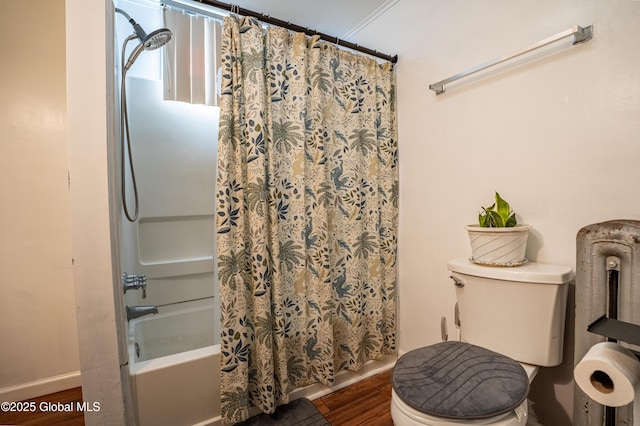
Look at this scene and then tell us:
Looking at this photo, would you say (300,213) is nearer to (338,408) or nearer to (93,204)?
(93,204)

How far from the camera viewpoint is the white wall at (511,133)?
988mm

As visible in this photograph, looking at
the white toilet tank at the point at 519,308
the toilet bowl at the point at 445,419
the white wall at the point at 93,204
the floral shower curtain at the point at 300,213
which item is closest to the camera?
the toilet bowl at the point at 445,419

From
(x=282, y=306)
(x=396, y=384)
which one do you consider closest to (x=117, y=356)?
(x=282, y=306)

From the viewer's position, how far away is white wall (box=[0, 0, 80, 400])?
4.82 ft

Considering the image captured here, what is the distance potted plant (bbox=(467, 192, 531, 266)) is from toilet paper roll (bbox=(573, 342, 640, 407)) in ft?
1.88

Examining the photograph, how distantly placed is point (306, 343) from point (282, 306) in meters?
0.29

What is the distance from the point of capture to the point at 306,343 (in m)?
1.50

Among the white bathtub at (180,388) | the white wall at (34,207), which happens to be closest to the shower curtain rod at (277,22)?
the white wall at (34,207)

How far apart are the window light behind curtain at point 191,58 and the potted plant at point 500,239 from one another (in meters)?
1.68

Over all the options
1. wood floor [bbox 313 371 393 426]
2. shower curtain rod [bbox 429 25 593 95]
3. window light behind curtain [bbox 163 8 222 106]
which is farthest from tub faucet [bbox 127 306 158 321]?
shower curtain rod [bbox 429 25 593 95]

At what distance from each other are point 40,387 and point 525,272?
253cm

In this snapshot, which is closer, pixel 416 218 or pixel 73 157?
pixel 73 157

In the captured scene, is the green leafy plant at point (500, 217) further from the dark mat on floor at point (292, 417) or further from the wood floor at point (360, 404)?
the dark mat on floor at point (292, 417)

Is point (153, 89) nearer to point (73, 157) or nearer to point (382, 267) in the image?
point (73, 157)
